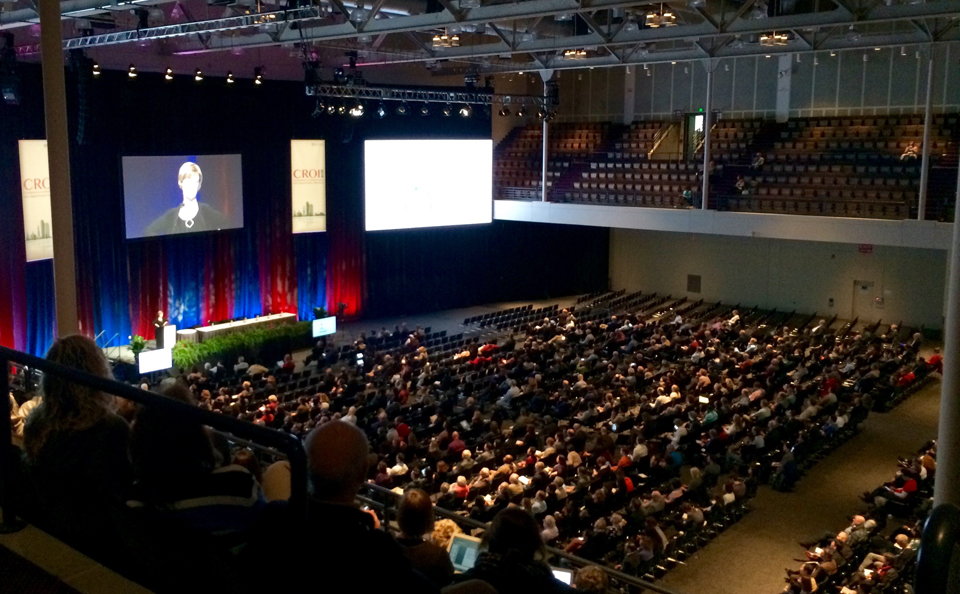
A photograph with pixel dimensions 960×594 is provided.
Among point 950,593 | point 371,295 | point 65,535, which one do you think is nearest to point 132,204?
point 371,295

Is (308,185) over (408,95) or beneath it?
beneath

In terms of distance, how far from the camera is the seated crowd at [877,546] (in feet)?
27.9

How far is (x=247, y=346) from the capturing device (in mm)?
18656

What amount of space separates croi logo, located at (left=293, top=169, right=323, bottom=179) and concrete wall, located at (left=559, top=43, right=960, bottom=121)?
9.48m

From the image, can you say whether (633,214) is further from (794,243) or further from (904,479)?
(904,479)

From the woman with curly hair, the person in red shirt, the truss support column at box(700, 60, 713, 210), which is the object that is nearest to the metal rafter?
the truss support column at box(700, 60, 713, 210)

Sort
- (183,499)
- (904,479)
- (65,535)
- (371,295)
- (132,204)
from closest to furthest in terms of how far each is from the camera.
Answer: (183,499), (65,535), (904,479), (132,204), (371,295)

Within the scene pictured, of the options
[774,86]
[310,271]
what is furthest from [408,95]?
[774,86]

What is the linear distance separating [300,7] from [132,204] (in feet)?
28.5

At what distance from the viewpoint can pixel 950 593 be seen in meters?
1.74

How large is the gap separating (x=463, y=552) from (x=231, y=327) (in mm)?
16200

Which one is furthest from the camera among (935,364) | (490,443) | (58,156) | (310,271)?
(310,271)

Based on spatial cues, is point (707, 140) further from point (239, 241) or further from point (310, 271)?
point (239, 241)

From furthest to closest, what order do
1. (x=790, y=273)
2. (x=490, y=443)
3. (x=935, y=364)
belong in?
(x=790, y=273), (x=935, y=364), (x=490, y=443)
